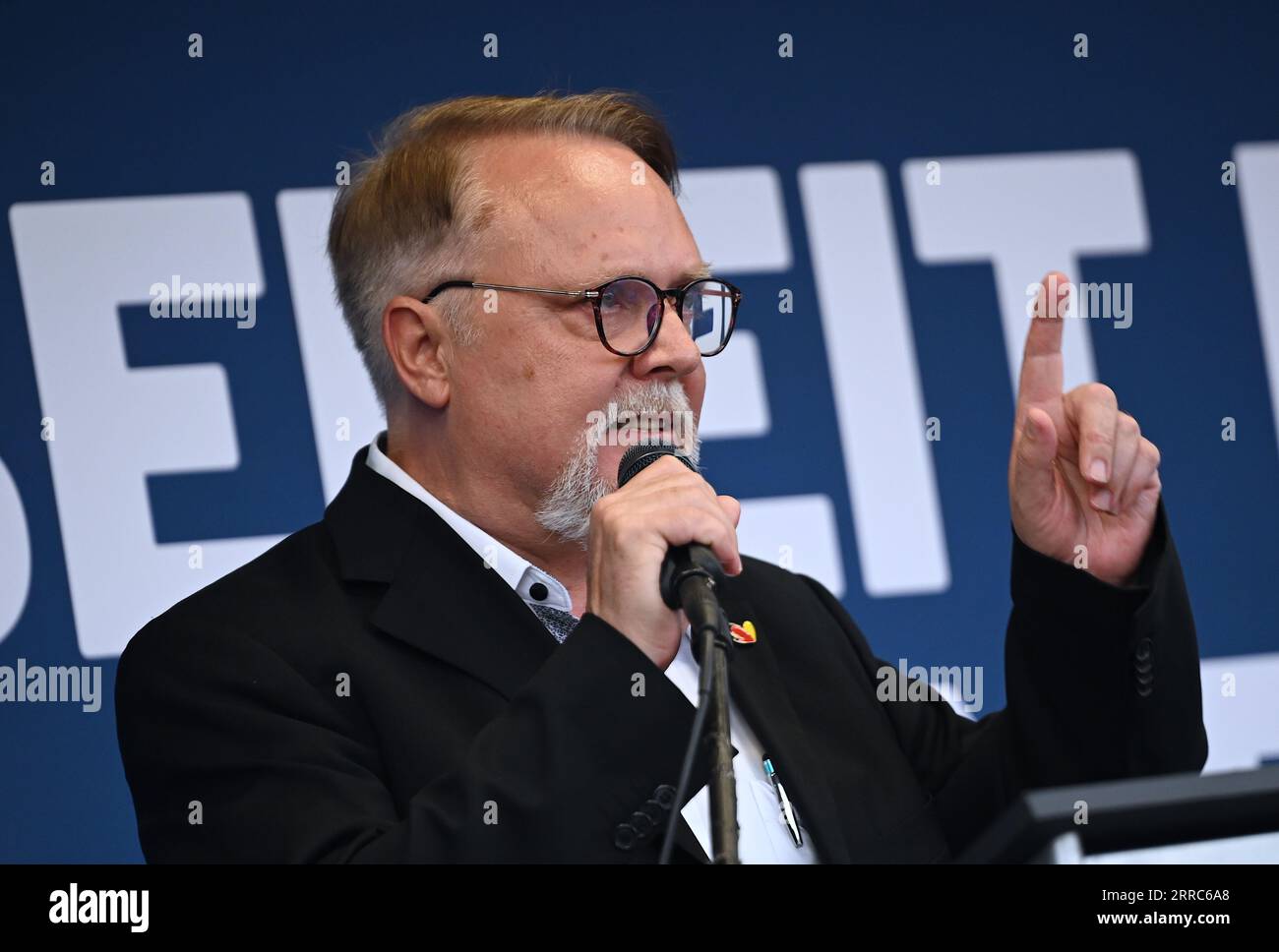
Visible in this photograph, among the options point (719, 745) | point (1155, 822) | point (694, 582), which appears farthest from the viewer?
point (694, 582)

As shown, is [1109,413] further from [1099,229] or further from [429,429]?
[1099,229]

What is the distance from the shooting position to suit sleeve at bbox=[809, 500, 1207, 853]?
2.04m

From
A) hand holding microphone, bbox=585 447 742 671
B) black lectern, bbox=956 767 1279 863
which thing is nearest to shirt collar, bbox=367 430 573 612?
hand holding microphone, bbox=585 447 742 671

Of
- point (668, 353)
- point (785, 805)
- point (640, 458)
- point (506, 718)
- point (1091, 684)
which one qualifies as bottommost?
point (785, 805)

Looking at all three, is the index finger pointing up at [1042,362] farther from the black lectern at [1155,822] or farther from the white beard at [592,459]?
the black lectern at [1155,822]

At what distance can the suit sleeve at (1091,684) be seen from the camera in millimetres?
2045

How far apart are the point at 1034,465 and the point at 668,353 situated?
0.55 m

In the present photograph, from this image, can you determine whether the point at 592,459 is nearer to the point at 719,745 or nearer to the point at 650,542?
the point at 650,542

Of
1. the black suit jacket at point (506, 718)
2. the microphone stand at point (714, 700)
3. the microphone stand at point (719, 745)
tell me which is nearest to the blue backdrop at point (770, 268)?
the black suit jacket at point (506, 718)

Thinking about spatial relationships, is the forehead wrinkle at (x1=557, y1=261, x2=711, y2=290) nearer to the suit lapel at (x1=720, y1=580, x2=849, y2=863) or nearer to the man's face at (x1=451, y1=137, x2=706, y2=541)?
the man's face at (x1=451, y1=137, x2=706, y2=541)

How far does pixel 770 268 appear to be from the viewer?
3.39m

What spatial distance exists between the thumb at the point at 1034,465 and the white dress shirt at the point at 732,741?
0.51m

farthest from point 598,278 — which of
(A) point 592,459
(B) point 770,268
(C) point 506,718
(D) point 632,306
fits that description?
(B) point 770,268
